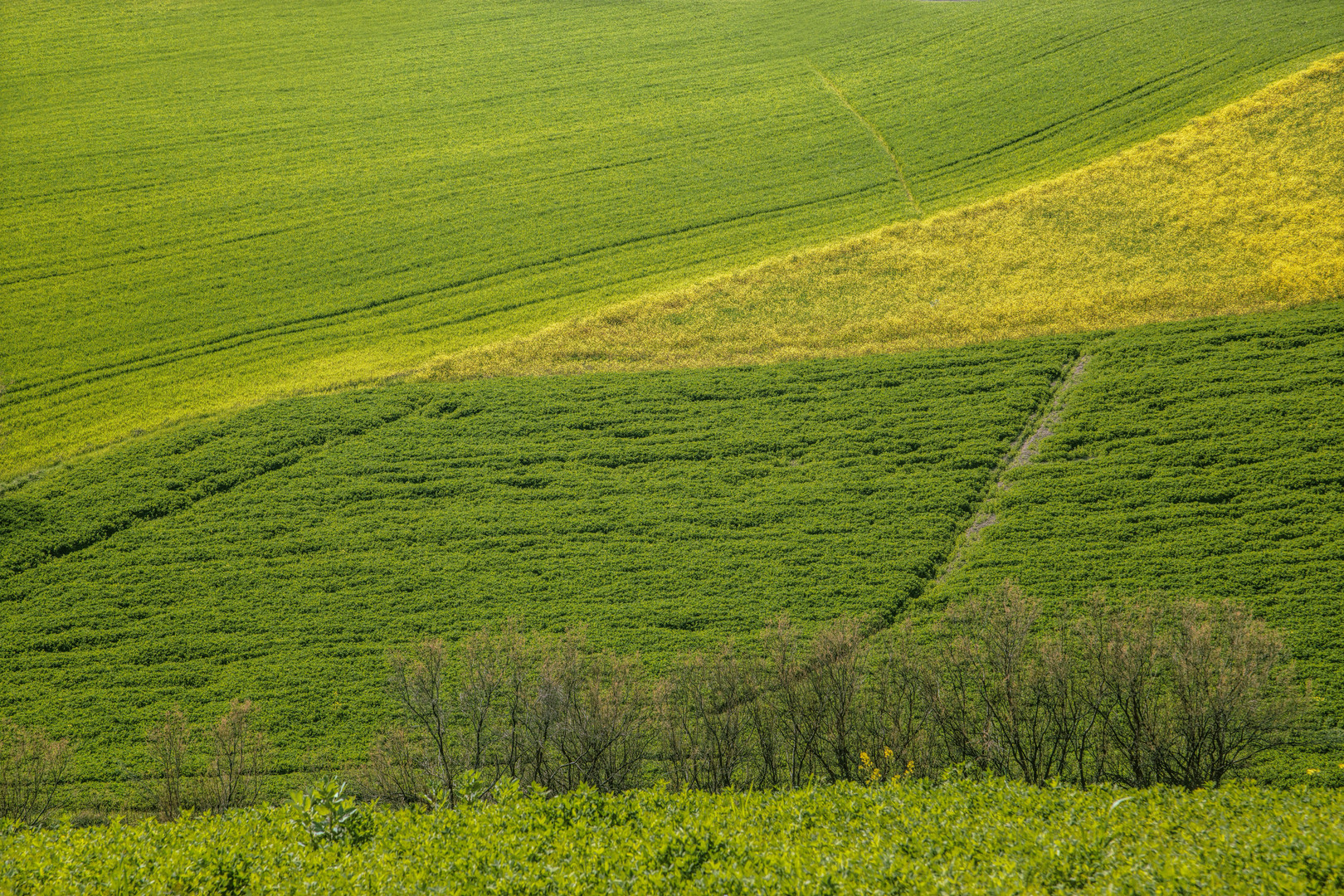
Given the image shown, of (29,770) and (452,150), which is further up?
(452,150)

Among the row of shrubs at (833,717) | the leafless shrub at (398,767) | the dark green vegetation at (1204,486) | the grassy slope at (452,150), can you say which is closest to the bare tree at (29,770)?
the row of shrubs at (833,717)

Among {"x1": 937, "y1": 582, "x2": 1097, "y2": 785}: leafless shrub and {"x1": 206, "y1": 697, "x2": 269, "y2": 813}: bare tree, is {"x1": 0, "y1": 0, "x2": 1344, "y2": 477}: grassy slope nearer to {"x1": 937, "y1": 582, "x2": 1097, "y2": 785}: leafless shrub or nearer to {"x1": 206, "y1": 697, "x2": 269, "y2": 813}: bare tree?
{"x1": 206, "y1": 697, "x2": 269, "y2": 813}: bare tree

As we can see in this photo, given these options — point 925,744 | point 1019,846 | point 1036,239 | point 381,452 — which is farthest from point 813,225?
point 1019,846

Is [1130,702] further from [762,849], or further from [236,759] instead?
[236,759]

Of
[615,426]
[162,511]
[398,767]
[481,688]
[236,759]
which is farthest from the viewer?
[615,426]

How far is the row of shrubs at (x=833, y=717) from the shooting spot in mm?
27094

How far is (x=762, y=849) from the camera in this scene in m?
15.1

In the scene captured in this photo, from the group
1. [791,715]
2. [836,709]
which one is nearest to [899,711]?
[836,709]

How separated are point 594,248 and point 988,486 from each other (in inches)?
1413

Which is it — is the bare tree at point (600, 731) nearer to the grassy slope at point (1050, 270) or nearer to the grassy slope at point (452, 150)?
the grassy slope at point (1050, 270)

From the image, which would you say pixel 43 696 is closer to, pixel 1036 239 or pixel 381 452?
pixel 381 452

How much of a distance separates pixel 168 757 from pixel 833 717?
71.8 feet

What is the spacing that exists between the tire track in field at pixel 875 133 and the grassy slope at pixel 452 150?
0.83m

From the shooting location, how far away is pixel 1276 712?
26.5 metres
